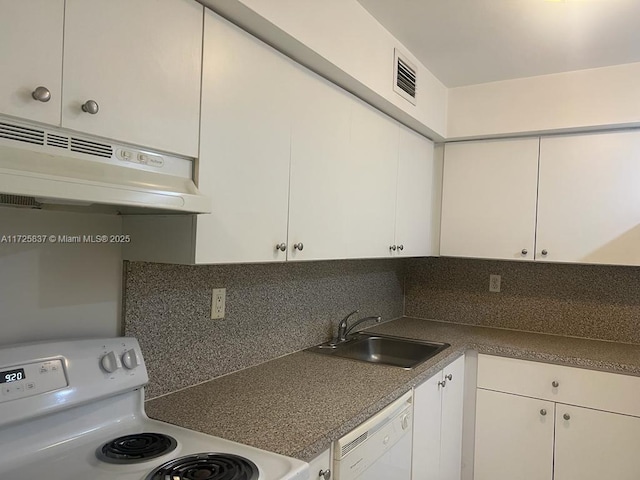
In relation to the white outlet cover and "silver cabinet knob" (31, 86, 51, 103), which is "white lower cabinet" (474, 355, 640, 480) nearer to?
the white outlet cover

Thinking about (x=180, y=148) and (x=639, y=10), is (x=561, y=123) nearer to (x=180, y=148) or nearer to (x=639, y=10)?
(x=639, y=10)

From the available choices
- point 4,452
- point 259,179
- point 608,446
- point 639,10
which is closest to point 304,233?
point 259,179

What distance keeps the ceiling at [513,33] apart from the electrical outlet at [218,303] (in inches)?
49.7

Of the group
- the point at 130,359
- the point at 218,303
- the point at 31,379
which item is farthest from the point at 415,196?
the point at 31,379

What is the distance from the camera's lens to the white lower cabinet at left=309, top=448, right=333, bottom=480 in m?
1.28

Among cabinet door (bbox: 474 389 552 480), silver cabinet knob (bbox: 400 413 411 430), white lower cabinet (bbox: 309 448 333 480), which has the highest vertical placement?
white lower cabinet (bbox: 309 448 333 480)

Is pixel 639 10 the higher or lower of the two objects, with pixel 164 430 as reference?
higher

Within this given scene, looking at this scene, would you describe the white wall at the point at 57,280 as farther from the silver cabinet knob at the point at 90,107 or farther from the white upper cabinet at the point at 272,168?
the silver cabinet knob at the point at 90,107

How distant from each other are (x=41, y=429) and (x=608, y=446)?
7.92 feet

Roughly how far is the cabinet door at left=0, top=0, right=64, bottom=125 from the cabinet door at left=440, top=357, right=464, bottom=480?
1959 mm

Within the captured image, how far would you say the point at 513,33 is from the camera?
6.72 ft

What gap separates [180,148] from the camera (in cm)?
121

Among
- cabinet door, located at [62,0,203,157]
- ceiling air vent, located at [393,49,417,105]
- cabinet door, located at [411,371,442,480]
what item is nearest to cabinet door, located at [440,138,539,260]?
ceiling air vent, located at [393,49,417,105]

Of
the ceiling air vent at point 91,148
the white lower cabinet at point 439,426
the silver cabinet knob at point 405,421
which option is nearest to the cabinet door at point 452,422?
the white lower cabinet at point 439,426
